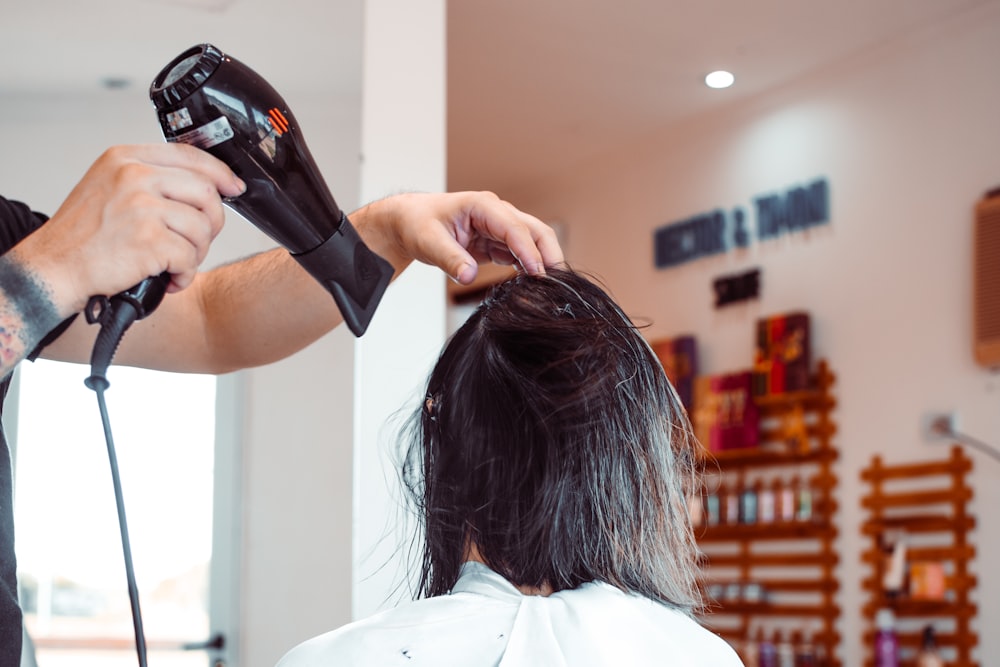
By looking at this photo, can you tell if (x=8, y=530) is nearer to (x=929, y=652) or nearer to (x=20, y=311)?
(x=20, y=311)

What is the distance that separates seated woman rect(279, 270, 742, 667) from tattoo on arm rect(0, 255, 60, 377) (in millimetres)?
385

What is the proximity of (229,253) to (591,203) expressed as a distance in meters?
3.95

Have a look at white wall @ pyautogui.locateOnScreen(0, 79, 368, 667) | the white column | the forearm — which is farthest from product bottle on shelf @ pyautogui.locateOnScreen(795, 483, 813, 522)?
the forearm

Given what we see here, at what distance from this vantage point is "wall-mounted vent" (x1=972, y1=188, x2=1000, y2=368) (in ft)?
14.2

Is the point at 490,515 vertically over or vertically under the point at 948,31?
under

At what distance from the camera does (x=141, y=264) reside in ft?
2.83

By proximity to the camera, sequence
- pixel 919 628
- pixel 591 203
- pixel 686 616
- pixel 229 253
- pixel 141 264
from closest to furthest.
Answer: pixel 141 264, pixel 686 616, pixel 229 253, pixel 919 628, pixel 591 203

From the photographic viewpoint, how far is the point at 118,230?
2.79 ft

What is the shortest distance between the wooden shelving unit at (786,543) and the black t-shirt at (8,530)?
13.4 feet

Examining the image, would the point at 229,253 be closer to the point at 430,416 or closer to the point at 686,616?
the point at 430,416

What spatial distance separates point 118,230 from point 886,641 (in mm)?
4413

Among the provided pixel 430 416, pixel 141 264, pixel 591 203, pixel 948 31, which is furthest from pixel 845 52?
pixel 141 264

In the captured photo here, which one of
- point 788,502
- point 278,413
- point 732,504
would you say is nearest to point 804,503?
point 788,502

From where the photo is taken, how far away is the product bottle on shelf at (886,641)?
458cm
